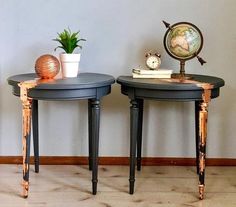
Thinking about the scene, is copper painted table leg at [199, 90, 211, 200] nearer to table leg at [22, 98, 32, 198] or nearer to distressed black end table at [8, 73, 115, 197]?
distressed black end table at [8, 73, 115, 197]

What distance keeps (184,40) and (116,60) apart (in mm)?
569

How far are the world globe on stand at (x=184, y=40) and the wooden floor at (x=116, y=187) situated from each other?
775mm

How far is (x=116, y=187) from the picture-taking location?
244 cm

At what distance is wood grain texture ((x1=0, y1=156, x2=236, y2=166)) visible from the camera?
9.36 ft

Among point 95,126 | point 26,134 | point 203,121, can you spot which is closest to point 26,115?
point 26,134

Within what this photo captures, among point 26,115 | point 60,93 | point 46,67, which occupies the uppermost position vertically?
point 46,67

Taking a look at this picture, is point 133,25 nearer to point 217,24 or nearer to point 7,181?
point 217,24

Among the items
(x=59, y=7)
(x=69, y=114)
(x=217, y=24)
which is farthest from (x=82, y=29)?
(x=217, y=24)

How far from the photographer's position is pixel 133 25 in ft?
8.92

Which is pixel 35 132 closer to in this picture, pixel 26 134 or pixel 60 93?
pixel 26 134

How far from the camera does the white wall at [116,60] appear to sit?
2699mm

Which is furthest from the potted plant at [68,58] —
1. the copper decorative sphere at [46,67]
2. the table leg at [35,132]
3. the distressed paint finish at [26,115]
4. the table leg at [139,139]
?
the table leg at [139,139]

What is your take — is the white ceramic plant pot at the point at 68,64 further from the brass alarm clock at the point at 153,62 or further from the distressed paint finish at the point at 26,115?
the brass alarm clock at the point at 153,62

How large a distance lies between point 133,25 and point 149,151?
0.88 m
